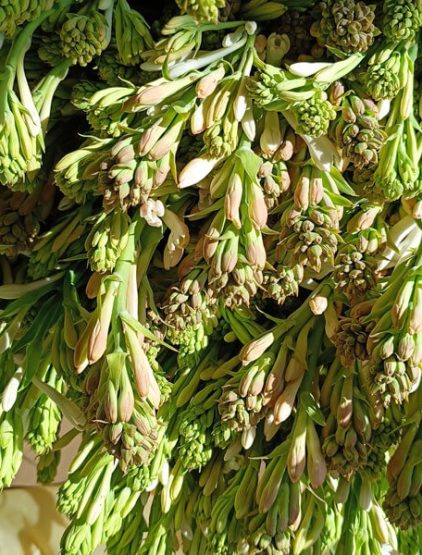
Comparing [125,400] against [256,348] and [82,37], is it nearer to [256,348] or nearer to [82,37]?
[256,348]

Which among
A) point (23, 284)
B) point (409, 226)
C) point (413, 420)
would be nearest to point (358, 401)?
point (413, 420)

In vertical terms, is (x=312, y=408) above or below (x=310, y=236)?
below

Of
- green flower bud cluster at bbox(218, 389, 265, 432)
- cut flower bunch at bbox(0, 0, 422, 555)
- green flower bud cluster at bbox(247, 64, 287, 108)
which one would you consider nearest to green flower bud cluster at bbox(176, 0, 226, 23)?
cut flower bunch at bbox(0, 0, 422, 555)

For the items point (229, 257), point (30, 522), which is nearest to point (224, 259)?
point (229, 257)

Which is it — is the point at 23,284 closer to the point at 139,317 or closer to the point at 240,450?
the point at 139,317

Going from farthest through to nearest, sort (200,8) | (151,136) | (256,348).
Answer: (256,348)
(151,136)
(200,8)

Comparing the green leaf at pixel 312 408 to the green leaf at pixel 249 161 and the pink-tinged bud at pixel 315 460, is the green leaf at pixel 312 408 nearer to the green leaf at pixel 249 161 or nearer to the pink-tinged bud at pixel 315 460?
the pink-tinged bud at pixel 315 460

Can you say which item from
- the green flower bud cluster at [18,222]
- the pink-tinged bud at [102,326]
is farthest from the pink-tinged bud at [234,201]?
the green flower bud cluster at [18,222]

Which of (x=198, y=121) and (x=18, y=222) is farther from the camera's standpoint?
(x=18, y=222)
